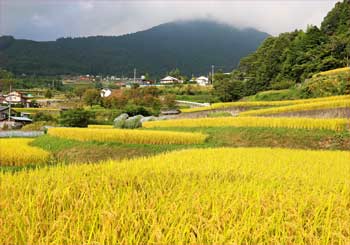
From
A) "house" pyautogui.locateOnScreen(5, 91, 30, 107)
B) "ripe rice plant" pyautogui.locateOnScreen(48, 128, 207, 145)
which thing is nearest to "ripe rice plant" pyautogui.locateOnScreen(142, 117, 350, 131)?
"ripe rice plant" pyautogui.locateOnScreen(48, 128, 207, 145)

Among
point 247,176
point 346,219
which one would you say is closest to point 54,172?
point 247,176

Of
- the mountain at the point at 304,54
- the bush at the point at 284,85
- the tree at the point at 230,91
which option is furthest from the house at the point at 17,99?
the bush at the point at 284,85

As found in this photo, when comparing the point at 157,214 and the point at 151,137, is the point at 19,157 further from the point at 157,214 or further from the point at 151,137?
the point at 157,214

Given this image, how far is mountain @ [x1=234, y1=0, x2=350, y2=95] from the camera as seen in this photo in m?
33.8

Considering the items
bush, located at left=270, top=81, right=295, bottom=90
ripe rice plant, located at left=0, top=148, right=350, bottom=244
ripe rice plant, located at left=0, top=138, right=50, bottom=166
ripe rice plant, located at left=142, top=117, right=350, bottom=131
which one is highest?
bush, located at left=270, top=81, right=295, bottom=90

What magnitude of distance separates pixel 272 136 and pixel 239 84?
2973cm

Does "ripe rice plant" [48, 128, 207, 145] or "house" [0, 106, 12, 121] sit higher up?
"house" [0, 106, 12, 121]

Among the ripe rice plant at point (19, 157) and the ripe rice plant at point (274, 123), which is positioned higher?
the ripe rice plant at point (274, 123)

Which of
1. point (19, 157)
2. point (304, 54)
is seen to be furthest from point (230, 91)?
point (19, 157)

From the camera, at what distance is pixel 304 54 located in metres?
35.6

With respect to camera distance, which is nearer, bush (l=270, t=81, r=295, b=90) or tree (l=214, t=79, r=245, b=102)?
bush (l=270, t=81, r=295, b=90)

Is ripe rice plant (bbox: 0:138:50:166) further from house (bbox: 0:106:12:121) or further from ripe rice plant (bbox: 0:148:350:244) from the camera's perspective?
house (bbox: 0:106:12:121)

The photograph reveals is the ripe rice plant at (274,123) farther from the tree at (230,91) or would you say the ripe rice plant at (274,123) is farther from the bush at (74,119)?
the tree at (230,91)

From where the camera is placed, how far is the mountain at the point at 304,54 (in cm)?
3384
